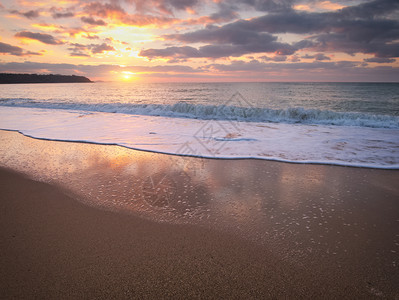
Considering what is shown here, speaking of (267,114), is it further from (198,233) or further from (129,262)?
(129,262)

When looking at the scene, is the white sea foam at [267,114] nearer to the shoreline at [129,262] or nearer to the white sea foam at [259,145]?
the white sea foam at [259,145]

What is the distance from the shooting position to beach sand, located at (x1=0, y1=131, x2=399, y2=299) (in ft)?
6.14

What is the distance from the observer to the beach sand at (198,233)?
6.14ft

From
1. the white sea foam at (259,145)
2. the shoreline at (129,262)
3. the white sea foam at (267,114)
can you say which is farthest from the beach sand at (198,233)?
the white sea foam at (267,114)

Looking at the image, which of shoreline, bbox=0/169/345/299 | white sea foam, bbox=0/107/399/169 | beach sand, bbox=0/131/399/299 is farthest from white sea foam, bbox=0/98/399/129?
shoreline, bbox=0/169/345/299

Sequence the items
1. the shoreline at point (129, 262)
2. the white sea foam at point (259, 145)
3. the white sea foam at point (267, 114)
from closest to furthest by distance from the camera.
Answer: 1. the shoreline at point (129, 262)
2. the white sea foam at point (259, 145)
3. the white sea foam at point (267, 114)

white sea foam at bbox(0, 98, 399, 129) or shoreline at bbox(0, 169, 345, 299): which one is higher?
white sea foam at bbox(0, 98, 399, 129)

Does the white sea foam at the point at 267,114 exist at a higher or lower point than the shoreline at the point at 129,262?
higher

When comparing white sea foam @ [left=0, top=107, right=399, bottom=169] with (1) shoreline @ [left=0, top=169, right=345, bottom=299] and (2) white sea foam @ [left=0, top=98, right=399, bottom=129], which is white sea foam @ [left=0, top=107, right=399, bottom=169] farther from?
(2) white sea foam @ [left=0, top=98, right=399, bottom=129]

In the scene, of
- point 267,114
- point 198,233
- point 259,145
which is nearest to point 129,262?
point 198,233

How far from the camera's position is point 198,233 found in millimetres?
2596

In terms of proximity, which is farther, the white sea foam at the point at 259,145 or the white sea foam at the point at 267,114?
the white sea foam at the point at 267,114

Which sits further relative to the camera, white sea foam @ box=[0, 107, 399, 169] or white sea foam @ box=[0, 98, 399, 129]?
white sea foam @ box=[0, 98, 399, 129]

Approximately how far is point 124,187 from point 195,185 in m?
1.16
